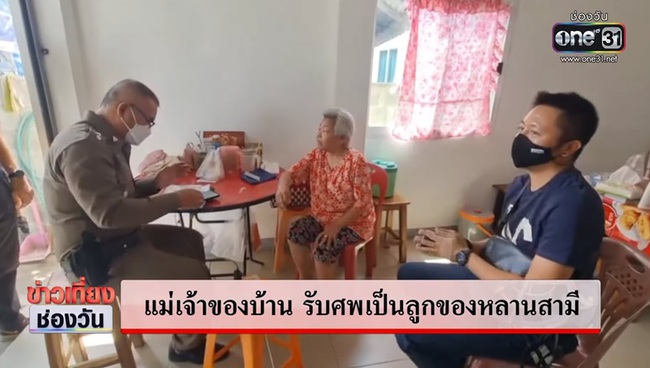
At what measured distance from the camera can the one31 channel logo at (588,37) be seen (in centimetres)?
214

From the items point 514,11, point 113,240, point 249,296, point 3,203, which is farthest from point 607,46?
point 3,203

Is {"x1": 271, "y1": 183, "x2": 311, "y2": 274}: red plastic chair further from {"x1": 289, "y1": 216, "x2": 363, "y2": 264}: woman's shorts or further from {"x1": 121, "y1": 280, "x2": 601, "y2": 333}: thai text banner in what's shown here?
{"x1": 121, "y1": 280, "x2": 601, "y2": 333}: thai text banner

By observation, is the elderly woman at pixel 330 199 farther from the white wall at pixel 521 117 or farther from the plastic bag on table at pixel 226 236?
the white wall at pixel 521 117

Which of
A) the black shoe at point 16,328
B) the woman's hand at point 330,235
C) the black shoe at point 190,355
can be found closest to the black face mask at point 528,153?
the woman's hand at point 330,235

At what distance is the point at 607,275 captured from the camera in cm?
117

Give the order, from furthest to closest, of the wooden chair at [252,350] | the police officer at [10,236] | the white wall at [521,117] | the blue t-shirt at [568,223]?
1. the white wall at [521,117]
2. the police officer at [10,236]
3. the wooden chair at [252,350]
4. the blue t-shirt at [568,223]

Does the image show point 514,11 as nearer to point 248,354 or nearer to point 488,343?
point 488,343

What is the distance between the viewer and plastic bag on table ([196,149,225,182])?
182 cm

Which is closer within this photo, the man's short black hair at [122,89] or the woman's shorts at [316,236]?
the man's short black hair at [122,89]

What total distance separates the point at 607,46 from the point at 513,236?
204cm

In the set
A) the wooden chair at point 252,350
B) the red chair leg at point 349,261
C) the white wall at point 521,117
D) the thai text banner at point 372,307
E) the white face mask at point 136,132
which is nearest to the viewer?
the thai text banner at point 372,307

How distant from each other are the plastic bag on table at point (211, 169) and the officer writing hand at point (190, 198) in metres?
0.32

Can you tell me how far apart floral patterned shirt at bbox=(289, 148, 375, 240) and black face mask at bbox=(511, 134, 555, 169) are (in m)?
0.78

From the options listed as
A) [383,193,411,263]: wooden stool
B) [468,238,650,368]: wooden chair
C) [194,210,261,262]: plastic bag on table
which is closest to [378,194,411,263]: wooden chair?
[383,193,411,263]: wooden stool
